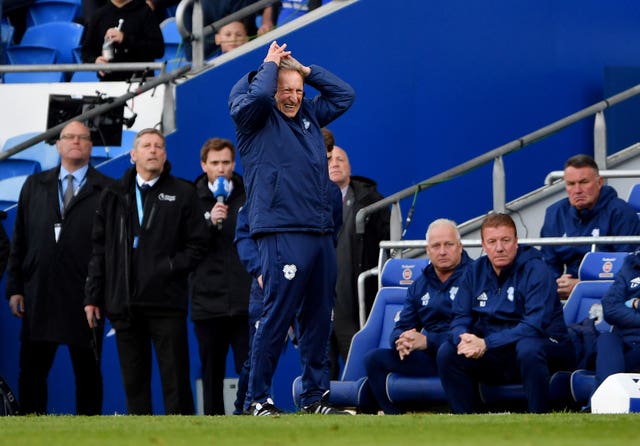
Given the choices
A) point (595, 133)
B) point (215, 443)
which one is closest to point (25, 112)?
point (595, 133)

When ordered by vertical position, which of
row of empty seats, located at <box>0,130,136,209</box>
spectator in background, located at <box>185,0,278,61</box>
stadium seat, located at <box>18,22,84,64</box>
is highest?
stadium seat, located at <box>18,22,84,64</box>

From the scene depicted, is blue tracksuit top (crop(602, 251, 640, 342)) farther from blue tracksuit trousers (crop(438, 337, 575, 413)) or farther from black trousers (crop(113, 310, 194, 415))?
black trousers (crop(113, 310, 194, 415))

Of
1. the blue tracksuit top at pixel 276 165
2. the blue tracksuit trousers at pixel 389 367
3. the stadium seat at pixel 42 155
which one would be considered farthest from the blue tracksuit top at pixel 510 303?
the stadium seat at pixel 42 155

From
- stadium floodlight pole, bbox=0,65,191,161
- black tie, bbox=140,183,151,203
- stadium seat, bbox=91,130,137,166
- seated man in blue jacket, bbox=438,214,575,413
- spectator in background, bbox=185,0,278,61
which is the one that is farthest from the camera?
stadium seat, bbox=91,130,137,166

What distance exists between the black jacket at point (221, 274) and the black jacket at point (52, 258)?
35.3 inches

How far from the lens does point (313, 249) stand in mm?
8570

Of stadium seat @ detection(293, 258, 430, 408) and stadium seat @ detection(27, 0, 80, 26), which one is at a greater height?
stadium seat @ detection(27, 0, 80, 26)

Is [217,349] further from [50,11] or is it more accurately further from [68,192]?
[50,11]

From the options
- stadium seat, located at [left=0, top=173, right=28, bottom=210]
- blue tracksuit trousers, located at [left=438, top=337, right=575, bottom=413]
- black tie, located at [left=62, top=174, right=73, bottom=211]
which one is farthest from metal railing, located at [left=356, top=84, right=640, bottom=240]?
stadium seat, located at [left=0, top=173, right=28, bottom=210]

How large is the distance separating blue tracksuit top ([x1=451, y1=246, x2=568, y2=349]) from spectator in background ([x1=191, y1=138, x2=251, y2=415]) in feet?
5.72

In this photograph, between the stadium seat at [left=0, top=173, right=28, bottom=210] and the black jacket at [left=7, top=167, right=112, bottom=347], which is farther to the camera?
the stadium seat at [left=0, top=173, right=28, bottom=210]

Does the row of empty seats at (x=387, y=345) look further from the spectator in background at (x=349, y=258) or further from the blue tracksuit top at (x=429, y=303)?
the spectator in background at (x=349, y=258)

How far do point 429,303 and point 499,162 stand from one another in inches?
66.7

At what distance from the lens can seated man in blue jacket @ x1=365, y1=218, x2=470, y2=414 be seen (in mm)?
10172
